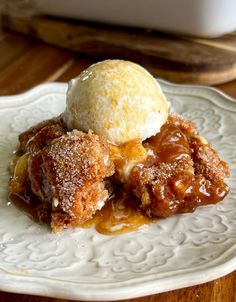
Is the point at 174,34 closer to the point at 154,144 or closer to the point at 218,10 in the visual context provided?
the point at 218,10

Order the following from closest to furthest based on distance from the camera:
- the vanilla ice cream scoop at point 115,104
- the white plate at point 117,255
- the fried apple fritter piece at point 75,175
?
the white plate at point 117,255, the fried apple fritter piece at point 75,175, the vanilla ice cream scoop at point 115,104

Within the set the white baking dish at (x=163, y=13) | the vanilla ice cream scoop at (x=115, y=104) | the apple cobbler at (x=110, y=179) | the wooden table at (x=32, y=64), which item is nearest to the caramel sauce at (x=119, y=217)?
the apple cobbler at (x=110, y=179)

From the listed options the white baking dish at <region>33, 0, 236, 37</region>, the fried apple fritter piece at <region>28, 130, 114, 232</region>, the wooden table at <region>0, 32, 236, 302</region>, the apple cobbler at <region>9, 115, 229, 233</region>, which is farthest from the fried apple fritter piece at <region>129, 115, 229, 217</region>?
the white baking dish at <region>33, 0, 236, 37</region>

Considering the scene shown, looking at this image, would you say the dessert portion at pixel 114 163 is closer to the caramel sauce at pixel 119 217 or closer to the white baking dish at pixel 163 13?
the caramel sauce at pixel 119 217

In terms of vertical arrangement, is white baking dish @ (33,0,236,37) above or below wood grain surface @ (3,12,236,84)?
above

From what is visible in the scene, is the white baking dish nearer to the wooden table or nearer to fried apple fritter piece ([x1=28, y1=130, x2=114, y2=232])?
the wooden table

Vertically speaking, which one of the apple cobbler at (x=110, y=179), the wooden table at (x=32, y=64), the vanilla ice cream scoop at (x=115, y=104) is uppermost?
the vanilla ice cream scoop at (x=115, y=104)
